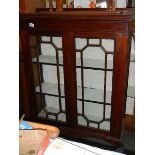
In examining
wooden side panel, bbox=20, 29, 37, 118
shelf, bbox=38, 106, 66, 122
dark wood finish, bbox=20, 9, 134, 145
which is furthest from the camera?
shelf, bbox=38, 106, 66, 122

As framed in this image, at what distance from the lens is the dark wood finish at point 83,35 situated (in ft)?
5.46

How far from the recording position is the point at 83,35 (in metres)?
1.79

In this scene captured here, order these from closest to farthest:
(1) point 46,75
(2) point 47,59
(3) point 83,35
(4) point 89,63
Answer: (3) point 83,35 → (4) point 89,63 → (2) point 47,59 → (1) point 46,75

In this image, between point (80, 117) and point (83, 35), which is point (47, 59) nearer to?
point (83, 35)

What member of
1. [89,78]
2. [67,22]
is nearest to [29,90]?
[89,78]

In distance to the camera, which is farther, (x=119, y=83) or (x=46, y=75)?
(x=46, y=75)

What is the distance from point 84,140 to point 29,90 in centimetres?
76

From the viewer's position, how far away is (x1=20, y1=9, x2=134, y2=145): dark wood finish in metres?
1.66

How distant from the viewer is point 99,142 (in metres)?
2.15

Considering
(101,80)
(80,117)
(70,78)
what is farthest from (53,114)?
(101,80)

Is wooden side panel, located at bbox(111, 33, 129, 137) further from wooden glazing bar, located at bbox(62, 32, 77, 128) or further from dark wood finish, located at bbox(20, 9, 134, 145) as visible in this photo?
wooden glazing bar, located at bbox(62, 32, 77, 128)

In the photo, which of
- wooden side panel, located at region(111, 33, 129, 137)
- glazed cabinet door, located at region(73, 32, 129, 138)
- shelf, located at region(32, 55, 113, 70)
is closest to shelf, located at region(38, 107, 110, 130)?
glazed cabinet door, located at region(73, 32, 129, 138)

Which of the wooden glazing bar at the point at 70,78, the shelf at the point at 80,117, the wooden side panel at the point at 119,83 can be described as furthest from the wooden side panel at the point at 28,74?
the wooden side panel at the point at 119,83
